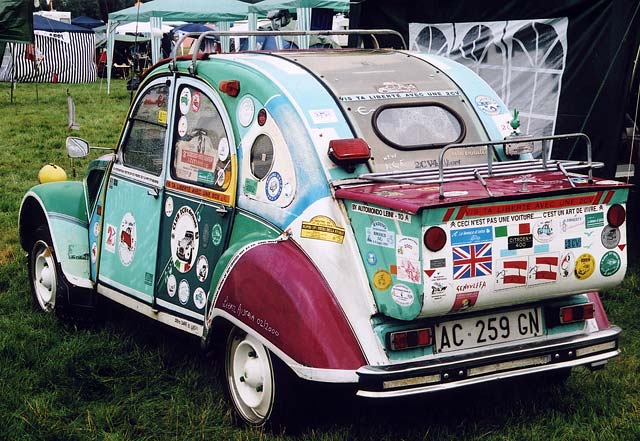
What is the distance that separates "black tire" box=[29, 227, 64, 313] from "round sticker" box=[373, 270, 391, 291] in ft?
9.00

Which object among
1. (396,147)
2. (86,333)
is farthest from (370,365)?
(86,333)

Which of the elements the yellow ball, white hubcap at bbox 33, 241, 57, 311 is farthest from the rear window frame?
the yellow ball

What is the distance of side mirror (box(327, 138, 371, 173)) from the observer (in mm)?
4414

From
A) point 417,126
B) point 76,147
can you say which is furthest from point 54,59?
point 417,126

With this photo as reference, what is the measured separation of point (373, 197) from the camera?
4.02 meters

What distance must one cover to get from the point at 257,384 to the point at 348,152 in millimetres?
1160

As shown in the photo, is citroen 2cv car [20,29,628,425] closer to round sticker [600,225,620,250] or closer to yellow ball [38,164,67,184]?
round sticker [600,225,620,250]

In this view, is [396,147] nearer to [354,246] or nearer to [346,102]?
[346,102]

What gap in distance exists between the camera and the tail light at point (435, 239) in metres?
3.80

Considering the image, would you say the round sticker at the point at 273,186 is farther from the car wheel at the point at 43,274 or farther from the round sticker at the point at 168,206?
the car wheel at the point at 43,274

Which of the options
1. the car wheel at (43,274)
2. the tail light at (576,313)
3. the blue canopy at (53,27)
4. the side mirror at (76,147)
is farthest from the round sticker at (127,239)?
the blue canopy at (53,27)

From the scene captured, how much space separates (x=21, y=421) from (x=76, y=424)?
0.87ft

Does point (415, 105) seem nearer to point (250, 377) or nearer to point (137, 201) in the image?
point (250, 377)

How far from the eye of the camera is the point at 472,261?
12.8ft
